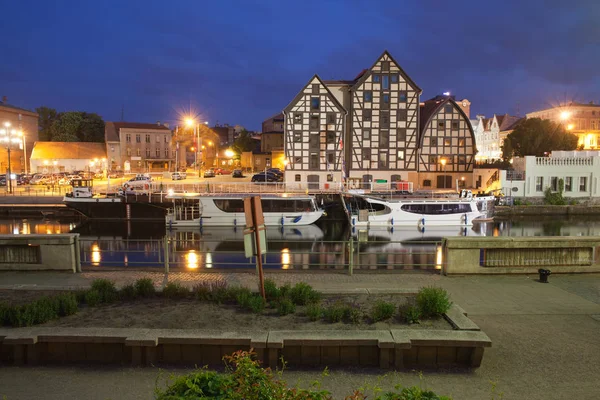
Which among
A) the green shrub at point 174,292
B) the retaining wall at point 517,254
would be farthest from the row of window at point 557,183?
the green shrub at point 174,292

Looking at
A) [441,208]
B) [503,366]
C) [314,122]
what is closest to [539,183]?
[441,208]

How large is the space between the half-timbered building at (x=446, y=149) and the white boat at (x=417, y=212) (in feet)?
57.2

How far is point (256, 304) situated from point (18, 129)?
289 ft

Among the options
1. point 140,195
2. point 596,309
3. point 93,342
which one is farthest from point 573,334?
point 140,195

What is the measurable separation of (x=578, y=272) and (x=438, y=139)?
50.3m

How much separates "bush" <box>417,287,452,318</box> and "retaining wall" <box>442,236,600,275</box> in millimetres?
4547

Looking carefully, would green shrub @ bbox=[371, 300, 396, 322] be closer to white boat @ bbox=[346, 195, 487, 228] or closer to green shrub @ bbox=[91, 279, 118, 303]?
green shrub @ bbox=[91, 279, 118, 303]

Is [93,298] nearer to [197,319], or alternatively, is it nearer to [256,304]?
[197,319]

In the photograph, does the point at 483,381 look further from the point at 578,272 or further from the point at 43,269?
the point at 43,269

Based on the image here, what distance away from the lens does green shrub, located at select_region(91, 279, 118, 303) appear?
960cm

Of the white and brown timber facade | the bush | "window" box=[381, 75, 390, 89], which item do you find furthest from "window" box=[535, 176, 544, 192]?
the bush

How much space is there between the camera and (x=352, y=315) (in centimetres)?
847

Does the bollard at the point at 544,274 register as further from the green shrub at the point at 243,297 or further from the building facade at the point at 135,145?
the building facade at the point at 135,145

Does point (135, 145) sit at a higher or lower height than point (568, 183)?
higher
